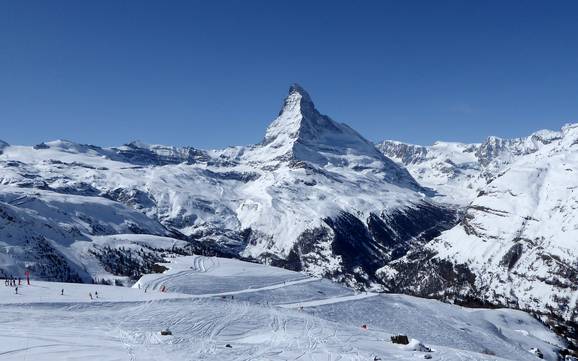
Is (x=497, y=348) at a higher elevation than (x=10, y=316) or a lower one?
lower

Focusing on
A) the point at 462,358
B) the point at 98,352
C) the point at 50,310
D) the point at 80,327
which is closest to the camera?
the point at 98,352

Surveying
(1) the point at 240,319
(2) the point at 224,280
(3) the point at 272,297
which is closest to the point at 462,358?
(1) the point at 240,319

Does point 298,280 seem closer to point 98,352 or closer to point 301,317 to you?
point 301,317

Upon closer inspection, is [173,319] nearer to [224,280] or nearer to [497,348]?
[497,348]

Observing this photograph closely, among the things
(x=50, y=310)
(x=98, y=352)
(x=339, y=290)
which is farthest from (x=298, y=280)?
(x=98, y=352)

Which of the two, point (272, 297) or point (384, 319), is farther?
point (272, 297)

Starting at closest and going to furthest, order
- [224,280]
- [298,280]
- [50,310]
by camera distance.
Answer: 1. [50,310]
2. [224,280]
3. [298,280]
